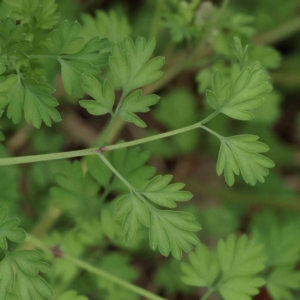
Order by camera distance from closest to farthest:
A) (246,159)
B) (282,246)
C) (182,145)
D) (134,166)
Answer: (246,159), (134,166), (282,246), (182,145)

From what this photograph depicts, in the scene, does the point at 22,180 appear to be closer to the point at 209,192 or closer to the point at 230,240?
the point at 209,192

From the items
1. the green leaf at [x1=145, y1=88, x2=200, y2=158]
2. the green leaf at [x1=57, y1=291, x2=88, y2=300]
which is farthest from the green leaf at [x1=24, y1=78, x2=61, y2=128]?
the green leaf at [x1=145, y1=88, x2=200, y2=158]

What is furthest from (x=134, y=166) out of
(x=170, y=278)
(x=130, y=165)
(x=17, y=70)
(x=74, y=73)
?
(x=170, y=278)

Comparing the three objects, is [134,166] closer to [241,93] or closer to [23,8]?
[241,93]

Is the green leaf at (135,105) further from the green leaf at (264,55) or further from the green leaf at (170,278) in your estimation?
Answer: the green leaf at (170,278)

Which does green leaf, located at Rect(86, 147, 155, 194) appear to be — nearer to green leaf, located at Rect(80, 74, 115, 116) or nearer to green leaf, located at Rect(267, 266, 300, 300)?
green leaf, located at Rect(80, 74, 115, 116)
